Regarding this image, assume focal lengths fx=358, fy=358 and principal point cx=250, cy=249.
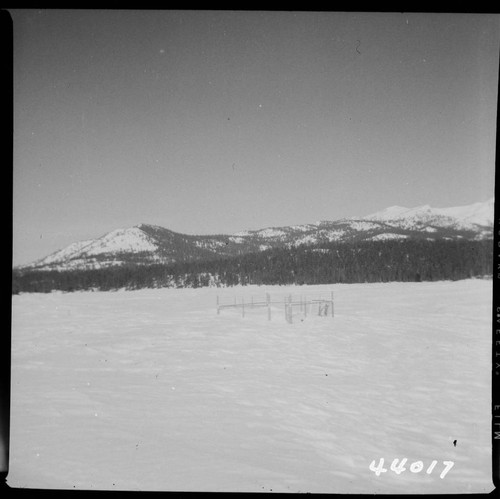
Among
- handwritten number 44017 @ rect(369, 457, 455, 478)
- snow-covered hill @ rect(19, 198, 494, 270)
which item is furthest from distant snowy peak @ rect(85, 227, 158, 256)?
handwritten number 44017 @ rect(369, 457, 455, 478)

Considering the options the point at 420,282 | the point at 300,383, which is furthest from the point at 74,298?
the point at 420,282

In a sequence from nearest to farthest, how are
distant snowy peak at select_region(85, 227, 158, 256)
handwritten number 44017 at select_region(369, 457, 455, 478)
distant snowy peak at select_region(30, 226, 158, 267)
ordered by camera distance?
handwritten number 44017 at select_region(369, 457, 455, 478), distant snowy peak at select_region(30, 226, 158, 267), distant snowy peak at select_region(85, 227, 158, 256)

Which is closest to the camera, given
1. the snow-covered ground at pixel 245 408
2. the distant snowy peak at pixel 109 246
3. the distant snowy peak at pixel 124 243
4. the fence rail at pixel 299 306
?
the snow-covered ground at pixel 245 408

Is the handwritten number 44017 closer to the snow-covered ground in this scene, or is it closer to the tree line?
the snow-covered ground

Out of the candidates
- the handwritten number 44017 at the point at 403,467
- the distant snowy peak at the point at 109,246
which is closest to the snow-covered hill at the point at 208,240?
the distant snowy peak at the point at 109,246

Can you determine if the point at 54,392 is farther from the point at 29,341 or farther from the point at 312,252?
the point at 312,252

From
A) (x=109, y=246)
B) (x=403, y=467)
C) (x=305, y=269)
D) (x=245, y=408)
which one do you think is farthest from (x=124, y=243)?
(x=403, y=467)

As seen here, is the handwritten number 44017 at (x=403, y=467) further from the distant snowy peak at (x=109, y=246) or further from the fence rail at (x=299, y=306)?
the fence rail at (x=299, y=306)
